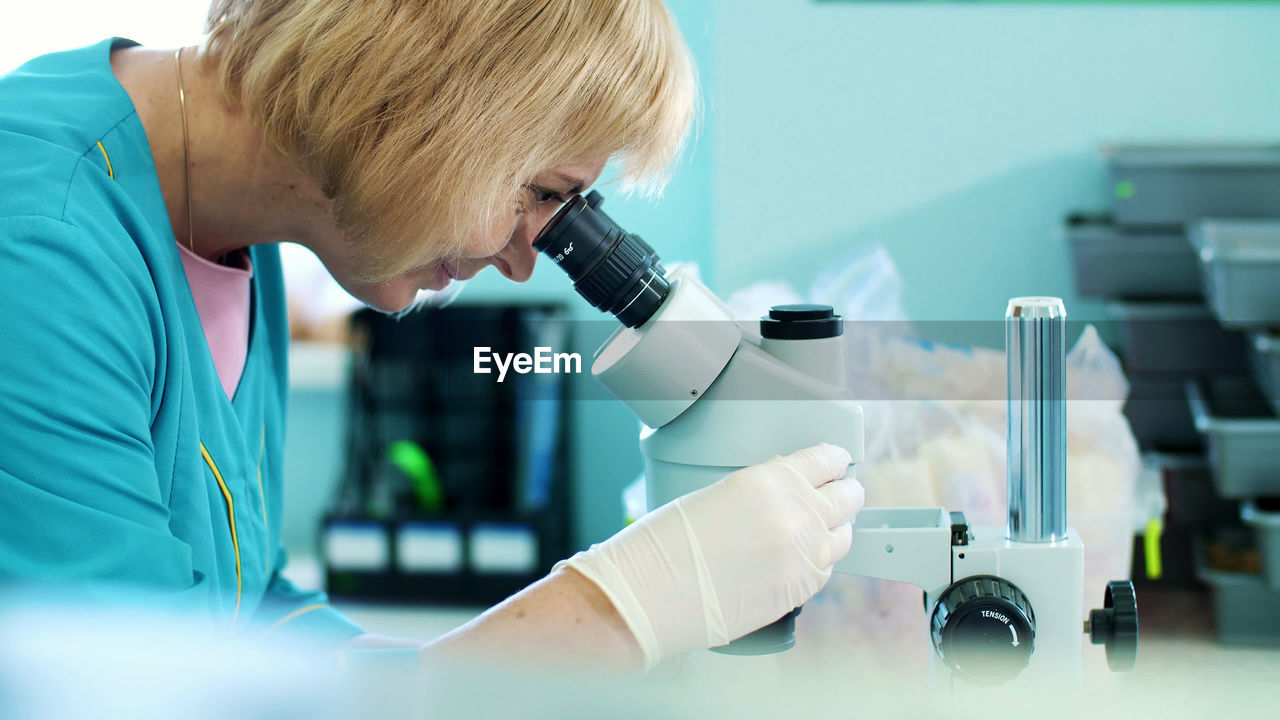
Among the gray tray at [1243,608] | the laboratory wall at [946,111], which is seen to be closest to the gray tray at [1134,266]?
the laboratory wall at [946,111]

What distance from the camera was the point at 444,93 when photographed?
79 cm

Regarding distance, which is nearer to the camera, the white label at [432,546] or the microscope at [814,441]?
the microscope at [814,441]

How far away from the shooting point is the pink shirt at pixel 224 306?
0.98 m

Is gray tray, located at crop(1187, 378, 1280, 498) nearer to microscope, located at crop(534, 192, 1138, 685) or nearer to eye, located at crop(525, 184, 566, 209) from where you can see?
microscope, located at crop(534, 192, 1138, 685)

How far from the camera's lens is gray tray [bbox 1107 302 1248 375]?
2.02 m

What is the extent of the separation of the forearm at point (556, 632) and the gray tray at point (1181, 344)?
1.68 meters

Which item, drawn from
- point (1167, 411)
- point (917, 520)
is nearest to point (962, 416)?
point (917, 520)

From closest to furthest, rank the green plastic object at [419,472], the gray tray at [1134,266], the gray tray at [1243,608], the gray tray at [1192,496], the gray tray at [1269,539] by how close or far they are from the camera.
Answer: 1. the gray tray at [1243,608]
2. the gray tray at [1269,539]
3. the gray tray at [1192,496]
4. the gray tray at [1134,266]
5. the green plastic object at [419,472]

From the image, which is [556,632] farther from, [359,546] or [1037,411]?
[359,546]

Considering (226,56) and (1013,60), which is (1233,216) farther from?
(226,56)

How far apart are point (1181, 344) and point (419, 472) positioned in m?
1.89

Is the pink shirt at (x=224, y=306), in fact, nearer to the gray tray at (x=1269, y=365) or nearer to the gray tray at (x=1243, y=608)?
the gray tray at (x=1243, y=608)

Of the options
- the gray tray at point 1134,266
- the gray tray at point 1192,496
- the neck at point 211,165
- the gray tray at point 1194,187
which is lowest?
the gray tray at point 1192,496

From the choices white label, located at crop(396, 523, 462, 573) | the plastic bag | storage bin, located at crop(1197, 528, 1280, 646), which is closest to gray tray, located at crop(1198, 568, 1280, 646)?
storage bin, located at crop(1197, 528, 1280, 646)
